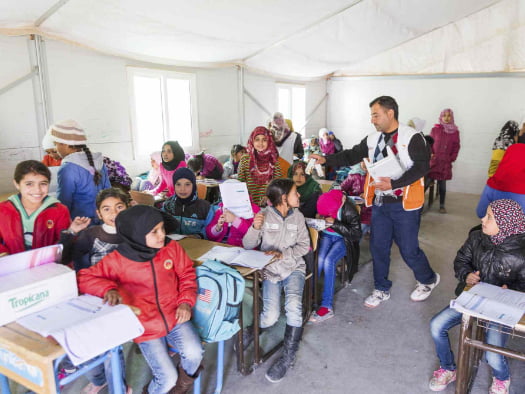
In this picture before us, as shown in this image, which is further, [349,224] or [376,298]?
[376,298]

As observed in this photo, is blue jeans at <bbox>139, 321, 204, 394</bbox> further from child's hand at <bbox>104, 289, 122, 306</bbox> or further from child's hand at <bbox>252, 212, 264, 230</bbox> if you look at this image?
child's hand at <bbox>252, 212, 264, 230</bbox>

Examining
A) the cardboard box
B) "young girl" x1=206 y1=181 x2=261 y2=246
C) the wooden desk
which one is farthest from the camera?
"young girl" x1=206 y1=181 x2=261 y2=246

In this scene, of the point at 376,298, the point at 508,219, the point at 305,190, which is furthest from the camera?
the point at 305,190

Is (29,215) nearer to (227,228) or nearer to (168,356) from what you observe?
Answer: (168,356)

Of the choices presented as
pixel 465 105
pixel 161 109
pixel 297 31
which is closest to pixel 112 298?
pixel 161 109

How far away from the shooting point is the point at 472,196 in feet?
25.4

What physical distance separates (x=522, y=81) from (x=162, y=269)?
7.78 m

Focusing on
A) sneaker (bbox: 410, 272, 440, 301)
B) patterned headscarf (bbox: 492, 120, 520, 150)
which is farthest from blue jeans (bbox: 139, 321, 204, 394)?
patterned headscarf (bbox: 492, 120, 520, 150)

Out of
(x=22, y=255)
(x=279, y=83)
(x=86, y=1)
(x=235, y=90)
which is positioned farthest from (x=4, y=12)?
(x=279, y=83)

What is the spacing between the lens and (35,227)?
7.07ft

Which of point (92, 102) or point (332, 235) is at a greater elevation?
point (92, 102)

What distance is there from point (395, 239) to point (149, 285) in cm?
203

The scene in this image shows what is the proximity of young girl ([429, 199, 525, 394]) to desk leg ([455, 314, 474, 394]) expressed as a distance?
0.66ft

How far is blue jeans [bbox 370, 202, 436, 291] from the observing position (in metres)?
2.99
